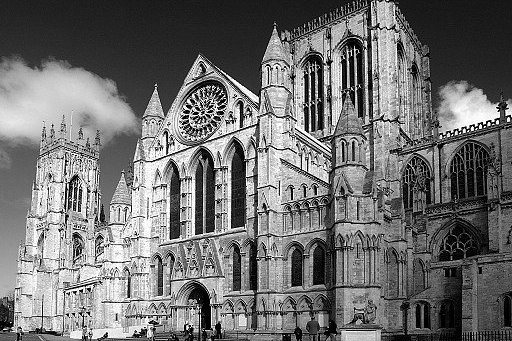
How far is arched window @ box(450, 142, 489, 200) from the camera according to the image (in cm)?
5247

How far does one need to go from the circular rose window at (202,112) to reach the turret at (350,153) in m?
13.5

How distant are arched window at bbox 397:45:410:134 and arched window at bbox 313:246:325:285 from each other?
24.2 meters

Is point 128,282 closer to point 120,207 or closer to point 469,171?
point 120,207

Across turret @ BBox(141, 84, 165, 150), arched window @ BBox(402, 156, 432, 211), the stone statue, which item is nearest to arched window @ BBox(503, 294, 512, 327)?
the stone statue

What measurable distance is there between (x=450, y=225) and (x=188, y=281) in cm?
2092

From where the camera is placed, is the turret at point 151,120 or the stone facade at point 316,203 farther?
the turret at point 151,120

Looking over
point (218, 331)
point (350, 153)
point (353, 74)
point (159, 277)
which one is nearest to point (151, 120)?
point (159, 277)

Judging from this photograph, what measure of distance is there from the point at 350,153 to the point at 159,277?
22.4 m

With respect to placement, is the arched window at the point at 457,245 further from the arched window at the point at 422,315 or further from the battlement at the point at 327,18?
the battlement at the point at 327,18

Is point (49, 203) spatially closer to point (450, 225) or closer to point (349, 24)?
point (349, 24)

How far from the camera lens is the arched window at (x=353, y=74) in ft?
215

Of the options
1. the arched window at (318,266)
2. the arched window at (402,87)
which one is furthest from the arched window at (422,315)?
the arched window at (402,87)

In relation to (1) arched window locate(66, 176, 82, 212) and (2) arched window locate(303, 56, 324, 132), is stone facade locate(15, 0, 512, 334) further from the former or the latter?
(1) arched window locate(66, 176, 82, 212)

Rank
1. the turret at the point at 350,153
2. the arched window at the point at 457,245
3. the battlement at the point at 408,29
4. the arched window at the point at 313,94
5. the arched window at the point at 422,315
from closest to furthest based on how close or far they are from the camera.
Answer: the turret at the point at 350,153, the arched window at the point at 422,315, the arched window at the point at 457,245, the battlement at the point at 408,29, the arched window at the point at 313,94
